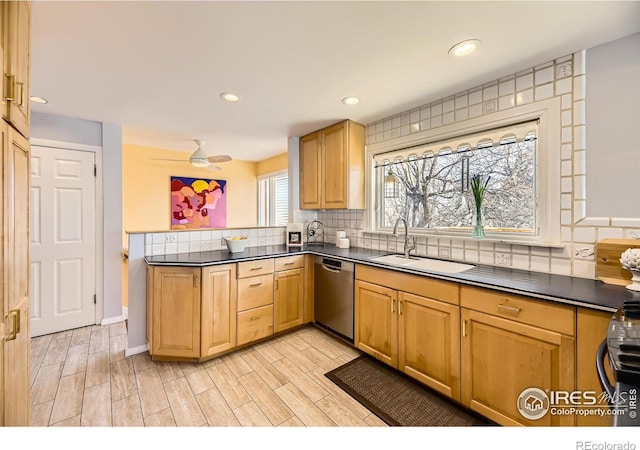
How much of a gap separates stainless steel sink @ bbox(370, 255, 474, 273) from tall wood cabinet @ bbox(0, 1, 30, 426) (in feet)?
6.93

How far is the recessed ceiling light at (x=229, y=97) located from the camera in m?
2.34

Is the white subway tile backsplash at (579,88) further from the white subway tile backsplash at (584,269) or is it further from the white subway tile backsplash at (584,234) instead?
the white subway tile backsplash at (584,269)

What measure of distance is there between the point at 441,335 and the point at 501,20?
189 centimetres

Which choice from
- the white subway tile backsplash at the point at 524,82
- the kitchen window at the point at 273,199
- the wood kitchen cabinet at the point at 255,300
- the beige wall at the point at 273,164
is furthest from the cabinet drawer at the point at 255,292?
the beige wall at the point at 273,164

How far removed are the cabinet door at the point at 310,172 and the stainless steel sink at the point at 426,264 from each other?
3.97 feet

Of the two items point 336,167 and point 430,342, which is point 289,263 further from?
point 430,342

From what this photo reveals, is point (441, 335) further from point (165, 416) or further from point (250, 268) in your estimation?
point (165, 416)

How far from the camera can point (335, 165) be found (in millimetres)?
3102

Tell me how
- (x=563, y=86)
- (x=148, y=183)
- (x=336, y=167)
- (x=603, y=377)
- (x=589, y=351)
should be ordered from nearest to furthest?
(x=603, y=377) → (x=589, y=351) → (x=563, y=86) → (x=336, y=167) → (x=148, y=183)

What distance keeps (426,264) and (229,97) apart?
2.29 meters

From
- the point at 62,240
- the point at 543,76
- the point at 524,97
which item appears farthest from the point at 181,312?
the point at 543,76

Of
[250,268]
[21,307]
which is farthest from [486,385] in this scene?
[21,307]

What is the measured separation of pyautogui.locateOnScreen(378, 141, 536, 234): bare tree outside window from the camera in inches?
80.4

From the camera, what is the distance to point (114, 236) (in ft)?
10.3
